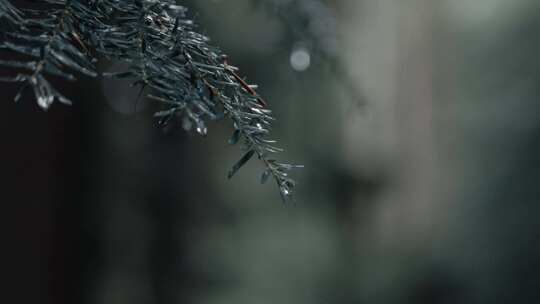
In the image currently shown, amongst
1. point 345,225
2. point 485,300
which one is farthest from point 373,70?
point 485,300

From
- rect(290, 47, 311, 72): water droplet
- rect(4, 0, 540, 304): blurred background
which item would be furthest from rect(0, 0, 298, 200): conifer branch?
→ rect(4, 0, 540, 304): blurred background

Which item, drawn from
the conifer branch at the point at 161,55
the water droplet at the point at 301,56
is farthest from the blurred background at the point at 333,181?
the conifer branch at the point at 161,55

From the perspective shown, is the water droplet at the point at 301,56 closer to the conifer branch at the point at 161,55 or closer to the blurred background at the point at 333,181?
the conifer branch at the point at 161,55

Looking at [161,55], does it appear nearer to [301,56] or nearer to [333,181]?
[301,56]

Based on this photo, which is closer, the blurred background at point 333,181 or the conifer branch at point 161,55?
the conifer branch at point 161,55

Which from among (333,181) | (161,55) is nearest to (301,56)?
(161,55)

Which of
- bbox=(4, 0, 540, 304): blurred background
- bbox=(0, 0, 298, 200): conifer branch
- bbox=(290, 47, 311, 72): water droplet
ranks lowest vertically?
bbox=(4, 0, 540, 304): blurred background

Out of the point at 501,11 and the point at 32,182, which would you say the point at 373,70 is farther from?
the point at 32,182

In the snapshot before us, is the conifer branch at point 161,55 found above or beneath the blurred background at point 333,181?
above

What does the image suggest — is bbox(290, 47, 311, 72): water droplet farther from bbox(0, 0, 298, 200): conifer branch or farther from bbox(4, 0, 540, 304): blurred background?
Answer: bbox(4, 0, 540, 304): blurred background
